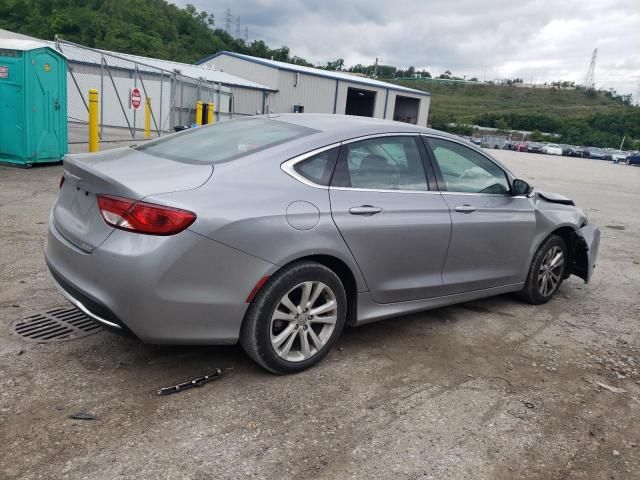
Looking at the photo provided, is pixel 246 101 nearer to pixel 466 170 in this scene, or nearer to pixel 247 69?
pixel 247 69

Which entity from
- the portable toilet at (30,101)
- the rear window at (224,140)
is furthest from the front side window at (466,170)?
the portable toilet at (30,101)

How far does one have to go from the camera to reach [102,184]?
3.00 metres

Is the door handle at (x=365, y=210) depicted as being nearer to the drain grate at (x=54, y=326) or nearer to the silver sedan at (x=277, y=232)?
the silver sedan at (x=277, y=232)

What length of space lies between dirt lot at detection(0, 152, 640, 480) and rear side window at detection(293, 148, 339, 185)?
1.24m

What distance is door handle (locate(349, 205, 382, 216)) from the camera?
346 cm

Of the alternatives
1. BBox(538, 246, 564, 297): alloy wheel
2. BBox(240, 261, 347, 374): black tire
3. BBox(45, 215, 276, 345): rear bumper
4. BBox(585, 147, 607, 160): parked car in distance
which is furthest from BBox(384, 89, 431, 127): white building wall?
BBox(45, 215, 276, 345): rear bumper

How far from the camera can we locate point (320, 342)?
348 cm

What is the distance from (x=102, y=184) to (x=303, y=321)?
142 cm

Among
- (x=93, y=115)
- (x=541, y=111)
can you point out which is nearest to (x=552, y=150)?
(x=93, y=115)

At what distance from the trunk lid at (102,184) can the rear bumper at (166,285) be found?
0.12 metres

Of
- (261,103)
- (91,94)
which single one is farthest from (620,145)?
(91,94)

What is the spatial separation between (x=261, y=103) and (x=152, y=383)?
31716mm

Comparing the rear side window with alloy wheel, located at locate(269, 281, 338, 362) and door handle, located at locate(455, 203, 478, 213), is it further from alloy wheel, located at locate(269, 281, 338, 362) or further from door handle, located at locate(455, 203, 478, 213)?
door handle, located at locate(455, 203, 478, 213)

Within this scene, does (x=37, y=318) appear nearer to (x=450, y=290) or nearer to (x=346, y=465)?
(x=346, y=465)
